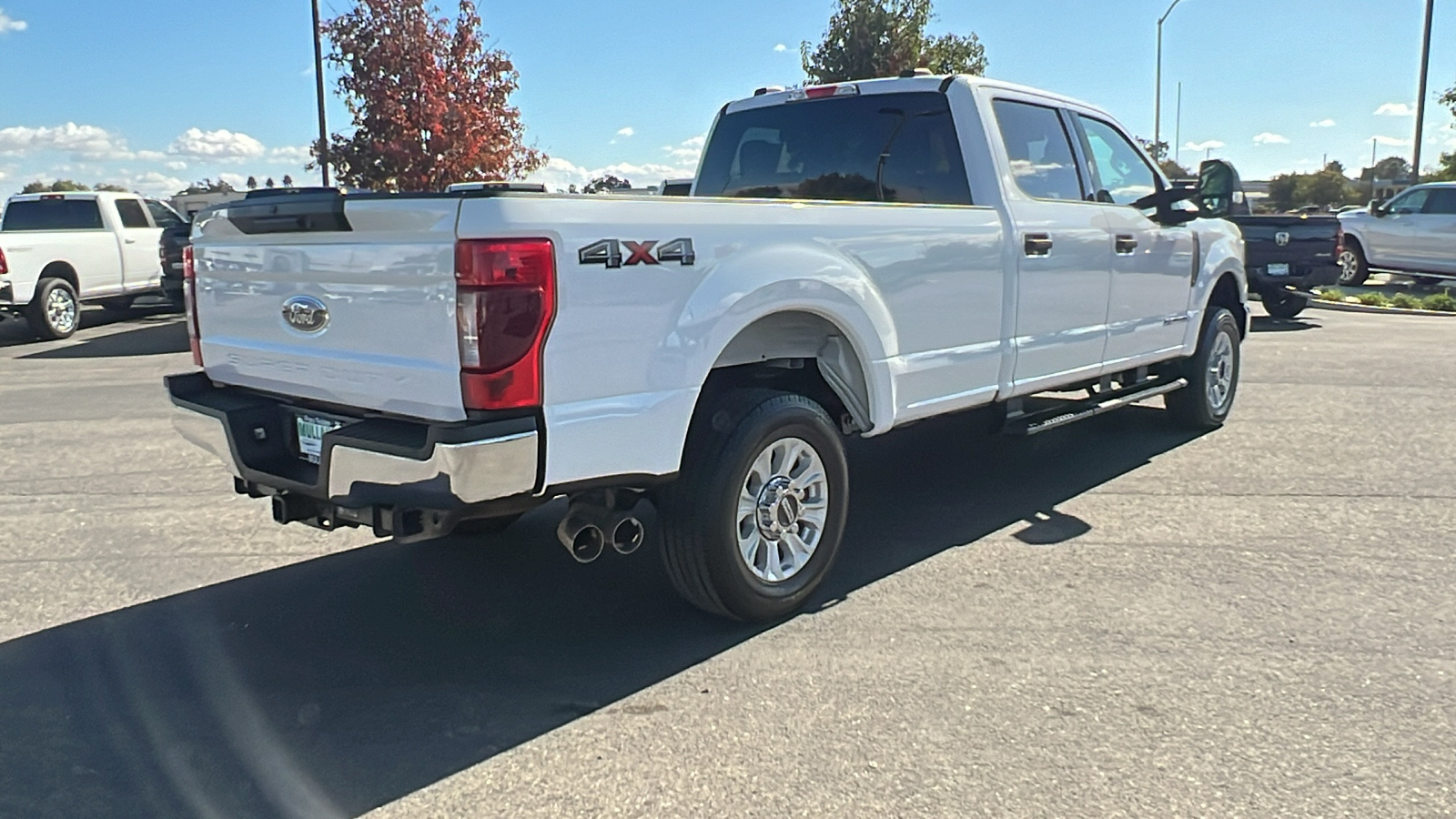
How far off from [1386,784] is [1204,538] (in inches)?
89.9

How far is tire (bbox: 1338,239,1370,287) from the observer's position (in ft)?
62.7

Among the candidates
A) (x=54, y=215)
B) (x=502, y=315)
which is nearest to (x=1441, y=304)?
(x=502, y=315)

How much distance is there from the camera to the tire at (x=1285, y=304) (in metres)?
14.5

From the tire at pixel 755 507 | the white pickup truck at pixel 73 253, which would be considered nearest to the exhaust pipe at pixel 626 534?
the tire at pixel 755 507

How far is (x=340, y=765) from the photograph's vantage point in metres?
3.22

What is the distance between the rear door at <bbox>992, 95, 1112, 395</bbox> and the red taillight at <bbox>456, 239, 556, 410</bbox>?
9.03ft

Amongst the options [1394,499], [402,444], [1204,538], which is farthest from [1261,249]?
[402,444]

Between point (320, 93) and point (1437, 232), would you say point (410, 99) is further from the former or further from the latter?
point (1437, 232)

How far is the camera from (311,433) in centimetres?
387

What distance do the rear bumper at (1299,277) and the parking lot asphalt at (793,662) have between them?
7847mm

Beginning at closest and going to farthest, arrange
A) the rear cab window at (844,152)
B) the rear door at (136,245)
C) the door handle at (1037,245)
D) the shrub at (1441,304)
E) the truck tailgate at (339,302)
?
the truck tailgate at (339,302) → the door handle at (1037,245) → the rear cab window at (844,152) → the rear door at (136,245) → the shrub at (1441,304)

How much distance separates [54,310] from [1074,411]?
43.2ft

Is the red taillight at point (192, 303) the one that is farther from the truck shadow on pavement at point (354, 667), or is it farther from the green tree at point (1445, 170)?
the green tree at point (1445, 170)

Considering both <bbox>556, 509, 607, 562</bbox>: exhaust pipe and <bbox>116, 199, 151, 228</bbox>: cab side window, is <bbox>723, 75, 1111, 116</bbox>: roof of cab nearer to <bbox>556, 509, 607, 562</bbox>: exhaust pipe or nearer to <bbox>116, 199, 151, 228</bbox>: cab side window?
<bbox>556, 509, 607, 562</bbox>: exhaust pipe
